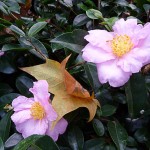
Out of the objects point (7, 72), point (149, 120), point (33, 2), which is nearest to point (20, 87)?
point (7, 72)

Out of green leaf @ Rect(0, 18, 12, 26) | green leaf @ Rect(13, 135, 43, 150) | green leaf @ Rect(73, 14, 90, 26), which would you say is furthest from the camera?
green leaf @ Rect(73, 14, 90, 26)

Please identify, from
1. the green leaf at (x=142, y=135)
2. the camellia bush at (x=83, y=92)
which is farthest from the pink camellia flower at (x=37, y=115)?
the green leaf at (x=142, y=135)

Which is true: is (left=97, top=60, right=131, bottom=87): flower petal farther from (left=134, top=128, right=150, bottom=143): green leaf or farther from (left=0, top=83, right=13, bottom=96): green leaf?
(left=0, top=83, right=13, bottom=96): green leaf

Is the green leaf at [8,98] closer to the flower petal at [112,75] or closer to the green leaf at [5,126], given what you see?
the green leaf at [5,126]

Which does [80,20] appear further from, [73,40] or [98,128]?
[98,128]

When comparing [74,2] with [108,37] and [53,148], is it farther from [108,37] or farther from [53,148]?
[53,148]

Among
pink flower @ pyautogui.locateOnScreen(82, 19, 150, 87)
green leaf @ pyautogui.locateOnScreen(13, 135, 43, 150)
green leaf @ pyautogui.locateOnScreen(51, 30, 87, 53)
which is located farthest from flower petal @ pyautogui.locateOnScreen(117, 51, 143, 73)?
green leaf @ pyautogui.locateOnScreen(13, 135, 43, 150)

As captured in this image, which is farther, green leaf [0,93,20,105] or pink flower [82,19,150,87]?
green leaf [0,93,20,105]
